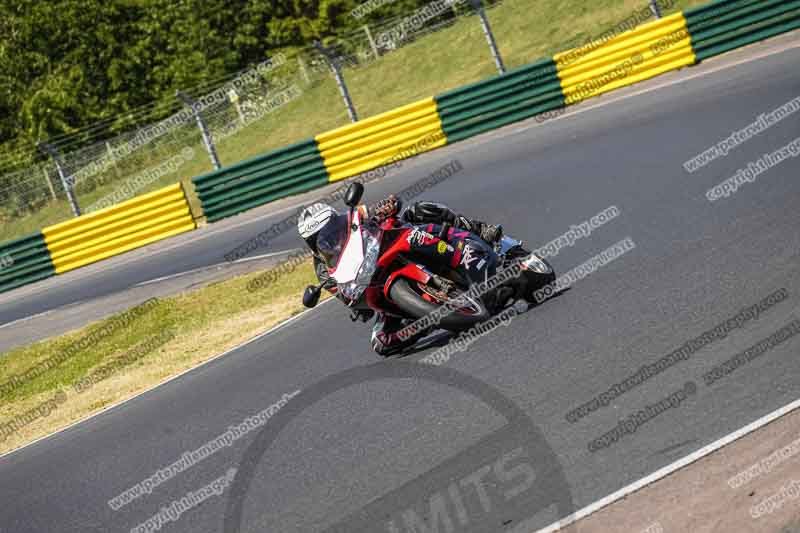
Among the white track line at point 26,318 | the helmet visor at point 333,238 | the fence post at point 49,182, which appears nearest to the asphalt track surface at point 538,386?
the helmet visor at point 333,238

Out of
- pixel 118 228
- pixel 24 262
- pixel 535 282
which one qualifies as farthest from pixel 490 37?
pixel 535 282

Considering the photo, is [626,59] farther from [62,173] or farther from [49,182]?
[49,182]

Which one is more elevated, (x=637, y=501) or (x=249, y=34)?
(x=249, y=34)

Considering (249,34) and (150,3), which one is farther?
(150,3)

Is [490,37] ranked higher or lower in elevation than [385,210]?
higher

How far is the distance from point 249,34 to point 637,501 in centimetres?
3996

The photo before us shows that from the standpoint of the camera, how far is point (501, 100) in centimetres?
2148

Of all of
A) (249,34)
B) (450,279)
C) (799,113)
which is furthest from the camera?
(249,34)

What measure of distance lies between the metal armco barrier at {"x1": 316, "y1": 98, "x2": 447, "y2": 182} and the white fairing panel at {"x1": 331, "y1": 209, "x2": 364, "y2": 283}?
13.6m

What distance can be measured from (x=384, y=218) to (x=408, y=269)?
485 millimetres

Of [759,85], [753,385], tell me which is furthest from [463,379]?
[759,85]

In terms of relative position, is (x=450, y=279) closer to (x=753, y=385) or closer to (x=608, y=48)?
(x=753, y=385)

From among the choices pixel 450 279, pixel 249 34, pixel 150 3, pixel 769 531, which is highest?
pixel 150 3

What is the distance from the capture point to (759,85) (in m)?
15.6
